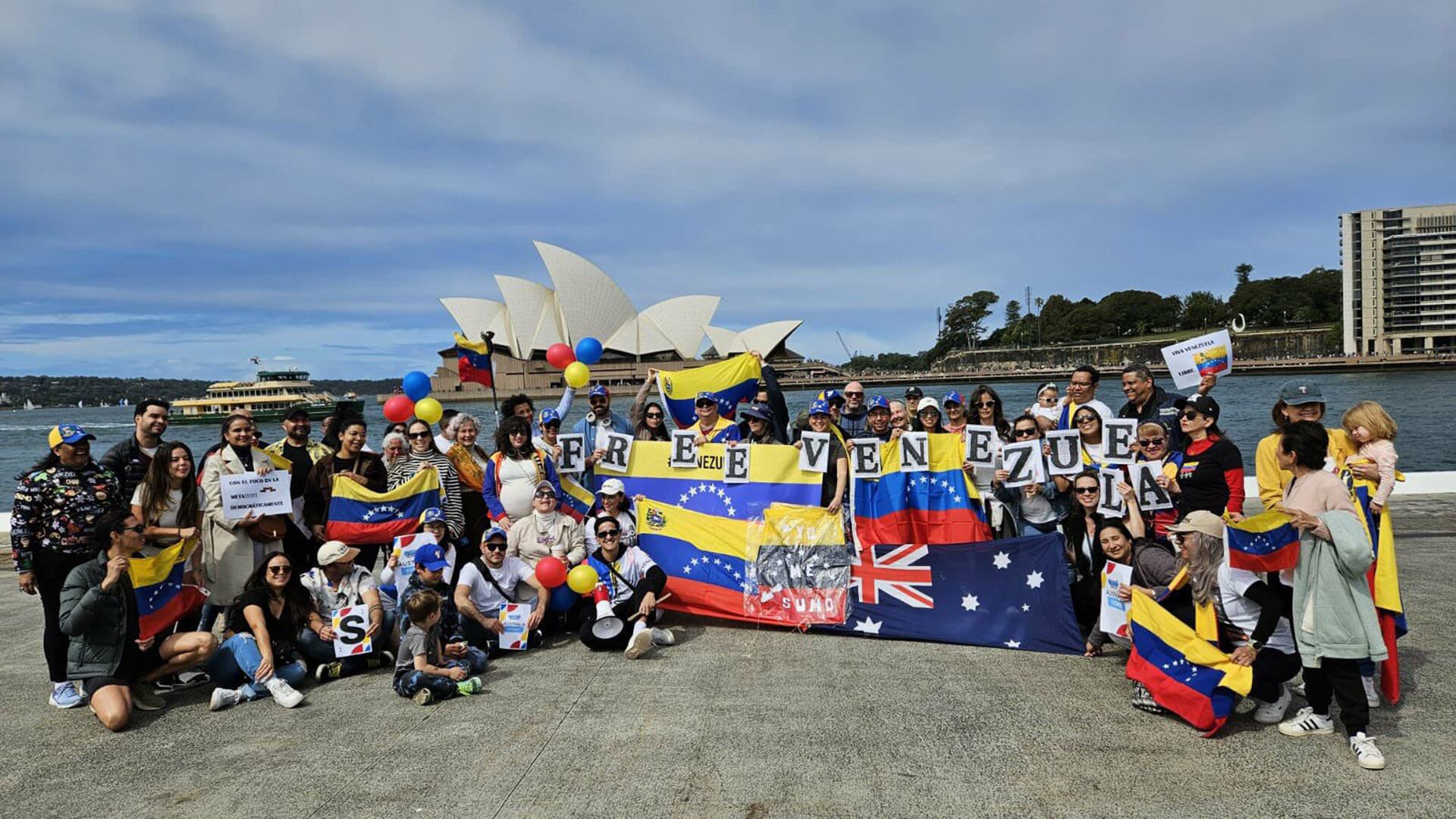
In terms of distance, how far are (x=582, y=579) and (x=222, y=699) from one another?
2251 mm

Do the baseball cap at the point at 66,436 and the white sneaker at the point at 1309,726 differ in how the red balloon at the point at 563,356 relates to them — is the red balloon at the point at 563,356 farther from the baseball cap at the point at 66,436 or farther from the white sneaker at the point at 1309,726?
the white sneaker at the point at 1309,726

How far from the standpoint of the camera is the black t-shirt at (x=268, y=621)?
5398 mm

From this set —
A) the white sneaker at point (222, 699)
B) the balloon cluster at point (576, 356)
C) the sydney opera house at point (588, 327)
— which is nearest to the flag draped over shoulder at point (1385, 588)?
the white sneaker at point (222, 699)

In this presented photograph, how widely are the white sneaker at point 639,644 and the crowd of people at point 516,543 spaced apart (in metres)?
0.02

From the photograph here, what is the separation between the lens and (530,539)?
6.40m

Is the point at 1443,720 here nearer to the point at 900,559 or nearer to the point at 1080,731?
the point at 1080,731

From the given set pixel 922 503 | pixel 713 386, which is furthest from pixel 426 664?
pixel 713 386

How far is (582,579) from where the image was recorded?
6047 mm

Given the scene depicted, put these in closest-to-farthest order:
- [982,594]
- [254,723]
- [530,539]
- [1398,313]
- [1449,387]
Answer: [254,723] → [982,594] → [530,539] → [1449,387] → [1398,313]

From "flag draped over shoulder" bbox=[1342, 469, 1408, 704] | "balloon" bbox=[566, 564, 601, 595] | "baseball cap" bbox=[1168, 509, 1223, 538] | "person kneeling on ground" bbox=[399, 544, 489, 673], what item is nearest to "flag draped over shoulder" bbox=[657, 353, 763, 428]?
"balloon" bbox=[566, 564, 601, 595]

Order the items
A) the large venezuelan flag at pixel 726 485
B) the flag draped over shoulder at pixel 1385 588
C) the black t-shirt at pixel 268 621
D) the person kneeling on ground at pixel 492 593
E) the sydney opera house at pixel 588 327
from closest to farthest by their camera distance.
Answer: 1. the flag draped over shoulder at pixel 1385 588
2. the black t-shirt at pixel 268 621
3. the person kneeling on ground at pixel 492 593
4. the large venezuelan flag at pixel 726 485
5. the sydney opera house at pixel 588 327

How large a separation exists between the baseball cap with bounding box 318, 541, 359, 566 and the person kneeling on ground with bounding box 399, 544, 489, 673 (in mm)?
435

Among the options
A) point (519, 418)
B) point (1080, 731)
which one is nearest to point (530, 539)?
point (519, 418)

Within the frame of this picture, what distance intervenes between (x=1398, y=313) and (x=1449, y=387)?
60301 millimetres
